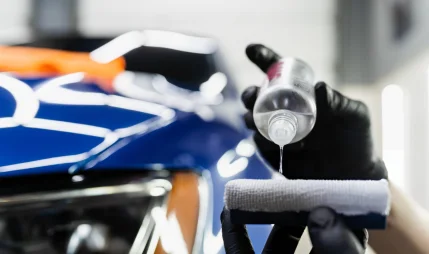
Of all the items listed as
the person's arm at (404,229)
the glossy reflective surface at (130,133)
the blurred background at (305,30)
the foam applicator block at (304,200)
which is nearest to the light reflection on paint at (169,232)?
the glossy reflective surface at (130,133)

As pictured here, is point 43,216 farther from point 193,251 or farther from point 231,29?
point 231,29

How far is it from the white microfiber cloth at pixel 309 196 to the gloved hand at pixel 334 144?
0.27 m

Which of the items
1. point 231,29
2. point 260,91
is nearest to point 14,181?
point 260,91

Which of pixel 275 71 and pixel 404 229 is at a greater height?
pixel 275 71

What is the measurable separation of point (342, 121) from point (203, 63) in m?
0.34

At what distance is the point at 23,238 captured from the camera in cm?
82

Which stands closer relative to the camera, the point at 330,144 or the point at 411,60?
the point at 330,144

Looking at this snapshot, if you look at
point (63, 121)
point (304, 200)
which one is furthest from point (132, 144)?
point (304, 200)

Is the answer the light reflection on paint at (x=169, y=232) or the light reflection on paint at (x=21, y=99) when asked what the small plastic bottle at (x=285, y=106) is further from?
the light reflection on paint at (x=21, y=99)

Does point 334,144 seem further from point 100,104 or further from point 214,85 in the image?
point 100,104

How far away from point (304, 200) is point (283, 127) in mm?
161

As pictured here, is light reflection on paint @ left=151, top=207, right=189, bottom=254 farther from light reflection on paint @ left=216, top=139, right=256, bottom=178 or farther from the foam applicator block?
the foam applicator block

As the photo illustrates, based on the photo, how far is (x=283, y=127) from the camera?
712 mm

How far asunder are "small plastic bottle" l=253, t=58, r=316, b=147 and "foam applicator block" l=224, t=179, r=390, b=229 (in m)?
0.13
